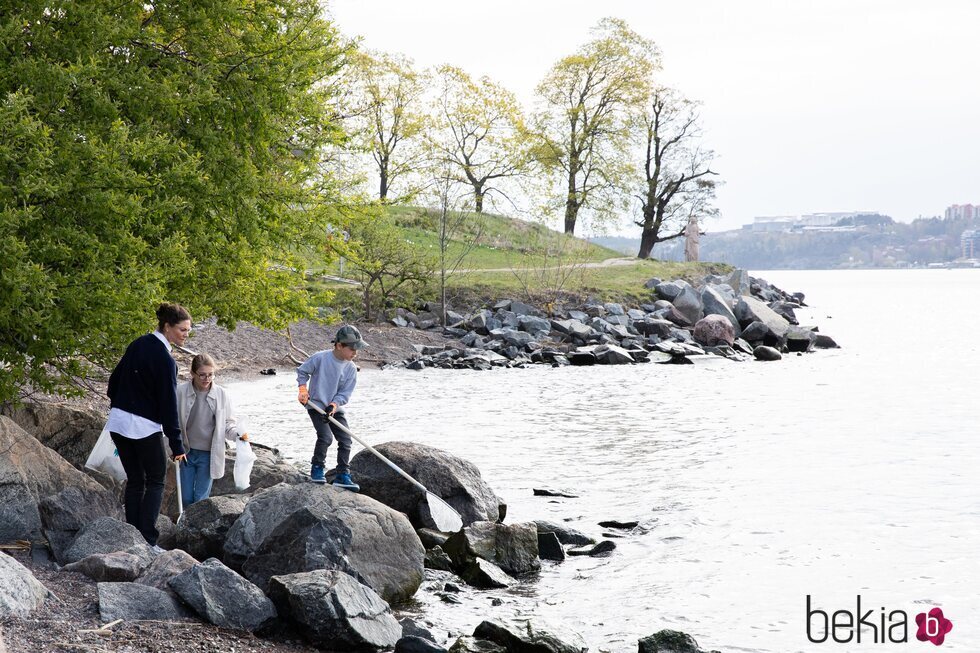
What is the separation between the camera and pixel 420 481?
10891 millimetres

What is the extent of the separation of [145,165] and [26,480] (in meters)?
4.11

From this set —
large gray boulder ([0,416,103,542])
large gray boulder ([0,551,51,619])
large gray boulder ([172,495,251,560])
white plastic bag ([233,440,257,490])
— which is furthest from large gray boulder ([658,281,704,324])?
large gray boulder ([0,551,51,619])

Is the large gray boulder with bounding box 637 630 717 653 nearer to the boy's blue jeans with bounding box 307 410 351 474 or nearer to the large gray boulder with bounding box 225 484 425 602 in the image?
the large gray boulder with bounding box 225 484 425 602

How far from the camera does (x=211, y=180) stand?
1241 centimetres

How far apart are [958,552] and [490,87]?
1919 inches

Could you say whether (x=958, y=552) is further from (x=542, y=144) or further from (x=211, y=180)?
(x=542, y=144)

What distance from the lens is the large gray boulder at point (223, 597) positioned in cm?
704

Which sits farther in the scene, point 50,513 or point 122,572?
point 50,513

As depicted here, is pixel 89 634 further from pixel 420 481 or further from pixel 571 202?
pixel 571 202

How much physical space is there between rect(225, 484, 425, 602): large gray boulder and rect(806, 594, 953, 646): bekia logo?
136 inches

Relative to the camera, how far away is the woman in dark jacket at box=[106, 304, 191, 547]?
805 centimetres

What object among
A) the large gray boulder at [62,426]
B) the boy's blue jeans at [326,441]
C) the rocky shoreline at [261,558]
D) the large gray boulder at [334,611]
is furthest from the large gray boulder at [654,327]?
the large gray boulder at [334,611]

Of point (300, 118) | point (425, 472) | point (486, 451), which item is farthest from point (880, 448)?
point (300, 118)

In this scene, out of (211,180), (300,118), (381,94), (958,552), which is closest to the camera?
(958,552)
